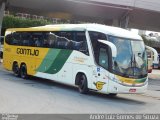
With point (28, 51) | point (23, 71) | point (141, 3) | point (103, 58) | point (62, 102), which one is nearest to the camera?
point (62, 102)

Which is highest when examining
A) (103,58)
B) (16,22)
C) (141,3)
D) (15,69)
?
(141,3)

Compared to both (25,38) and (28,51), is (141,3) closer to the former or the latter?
(25,38)

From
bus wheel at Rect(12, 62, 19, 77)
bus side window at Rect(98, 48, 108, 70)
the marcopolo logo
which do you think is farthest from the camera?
bus wheel at Rect(12, 62, 19, 77)

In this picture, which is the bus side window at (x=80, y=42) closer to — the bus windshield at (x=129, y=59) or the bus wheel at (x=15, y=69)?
the bus windshield at (x=129, y=59)

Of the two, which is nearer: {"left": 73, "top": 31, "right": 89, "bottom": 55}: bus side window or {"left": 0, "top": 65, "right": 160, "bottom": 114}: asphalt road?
{"left": 0, "top": 65, "right": 160, "bottom": 114}: asphalt road

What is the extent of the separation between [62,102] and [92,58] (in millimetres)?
3438

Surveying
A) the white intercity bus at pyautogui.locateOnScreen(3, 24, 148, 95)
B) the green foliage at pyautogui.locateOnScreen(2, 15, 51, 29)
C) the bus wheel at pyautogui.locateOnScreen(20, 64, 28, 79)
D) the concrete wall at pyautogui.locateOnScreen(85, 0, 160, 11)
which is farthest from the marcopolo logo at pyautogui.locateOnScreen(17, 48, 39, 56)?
the green foliage at pyautogui.locateOnScreen(2, 15, 51, 29)

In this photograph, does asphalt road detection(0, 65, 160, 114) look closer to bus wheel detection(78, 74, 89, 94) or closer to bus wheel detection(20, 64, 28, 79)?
bus wheel detection(78, 74, 89, 94)

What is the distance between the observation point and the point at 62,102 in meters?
15.5

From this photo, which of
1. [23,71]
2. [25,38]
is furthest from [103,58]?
[25,38]

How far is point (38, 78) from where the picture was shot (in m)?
25.2

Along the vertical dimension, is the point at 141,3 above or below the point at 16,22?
above

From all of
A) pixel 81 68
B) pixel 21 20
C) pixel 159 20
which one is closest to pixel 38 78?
pixel 81 68

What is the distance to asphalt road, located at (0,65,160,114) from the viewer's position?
13.7m
